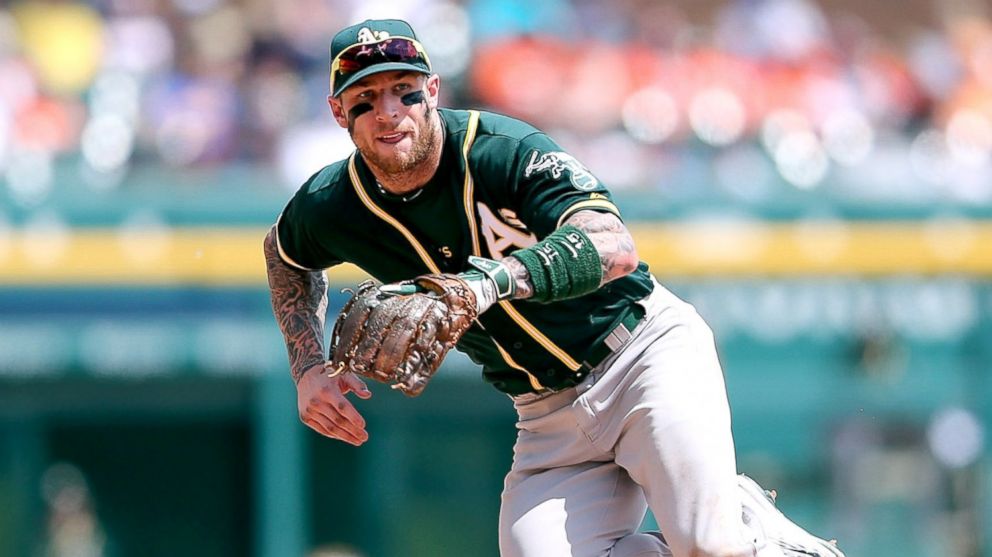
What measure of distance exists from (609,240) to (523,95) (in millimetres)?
7473

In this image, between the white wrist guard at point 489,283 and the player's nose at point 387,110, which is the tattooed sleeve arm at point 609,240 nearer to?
the white wrist guard at point 489,283

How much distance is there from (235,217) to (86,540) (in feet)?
9.23

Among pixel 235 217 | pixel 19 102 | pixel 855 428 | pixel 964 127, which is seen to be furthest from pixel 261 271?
pixel 964 127

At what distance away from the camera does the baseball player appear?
173 inches

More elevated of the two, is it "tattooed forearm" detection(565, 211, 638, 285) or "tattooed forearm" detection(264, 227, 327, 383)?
"tattooed forearm" detection(565, 211, 638, 285)

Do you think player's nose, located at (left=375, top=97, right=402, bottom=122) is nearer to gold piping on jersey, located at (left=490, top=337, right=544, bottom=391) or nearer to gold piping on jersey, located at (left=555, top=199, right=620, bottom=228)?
gold piping on jersey, located at (left=555, top=199, right=620, bottom=228)

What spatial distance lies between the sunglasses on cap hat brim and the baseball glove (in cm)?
69

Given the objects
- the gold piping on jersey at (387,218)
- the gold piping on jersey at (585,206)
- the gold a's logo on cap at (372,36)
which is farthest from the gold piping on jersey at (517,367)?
the gold a's logo on cap at (372,36)

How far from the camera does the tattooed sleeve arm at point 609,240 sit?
4.16 m

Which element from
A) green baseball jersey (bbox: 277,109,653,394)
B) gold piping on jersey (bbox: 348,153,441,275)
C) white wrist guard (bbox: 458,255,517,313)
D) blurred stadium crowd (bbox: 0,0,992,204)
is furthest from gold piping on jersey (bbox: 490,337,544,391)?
blurred stadium crowd (bbox: 0,0,992,204)

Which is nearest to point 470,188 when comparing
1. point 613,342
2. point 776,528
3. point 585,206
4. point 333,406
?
point 585,206

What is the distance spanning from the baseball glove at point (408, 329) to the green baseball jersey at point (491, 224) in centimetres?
53

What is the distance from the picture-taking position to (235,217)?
11.0 metres

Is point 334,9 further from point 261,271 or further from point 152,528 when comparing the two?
point 152,528
